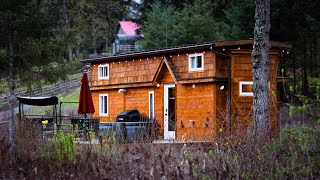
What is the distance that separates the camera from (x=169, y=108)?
766 inches

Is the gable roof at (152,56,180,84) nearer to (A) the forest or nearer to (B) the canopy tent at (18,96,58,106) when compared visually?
(A) the forest

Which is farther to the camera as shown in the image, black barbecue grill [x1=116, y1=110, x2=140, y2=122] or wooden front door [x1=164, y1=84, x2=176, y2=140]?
black barbecue grill [x1=116, y1=110, x2=140, y2=122]

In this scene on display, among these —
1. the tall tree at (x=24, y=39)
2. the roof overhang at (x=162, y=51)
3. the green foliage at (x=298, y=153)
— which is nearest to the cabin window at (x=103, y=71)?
the roof overhang at (x=162, y=51)

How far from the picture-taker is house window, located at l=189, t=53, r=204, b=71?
Result: 1785cm

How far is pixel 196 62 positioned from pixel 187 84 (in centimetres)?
87

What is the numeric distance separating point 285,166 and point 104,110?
54.4 ft

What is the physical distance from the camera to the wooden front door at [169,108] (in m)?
19.1

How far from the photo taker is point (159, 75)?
64.0 ft

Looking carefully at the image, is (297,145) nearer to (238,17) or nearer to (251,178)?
(251,178)

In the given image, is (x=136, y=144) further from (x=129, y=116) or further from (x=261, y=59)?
(x=129, y=116)

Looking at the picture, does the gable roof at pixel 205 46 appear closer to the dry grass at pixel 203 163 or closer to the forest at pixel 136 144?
the forest at pixel 136 144

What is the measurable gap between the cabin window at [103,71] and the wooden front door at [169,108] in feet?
11.9

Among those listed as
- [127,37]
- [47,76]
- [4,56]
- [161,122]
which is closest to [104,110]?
[161,122]

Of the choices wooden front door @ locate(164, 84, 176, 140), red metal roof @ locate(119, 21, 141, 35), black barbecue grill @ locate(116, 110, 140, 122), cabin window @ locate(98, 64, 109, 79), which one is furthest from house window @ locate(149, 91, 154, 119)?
red metal roof @ locate(119, 21, 141, 35)
